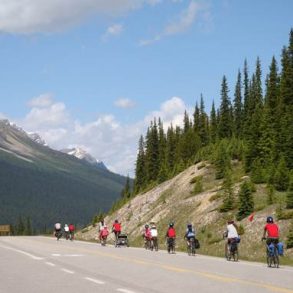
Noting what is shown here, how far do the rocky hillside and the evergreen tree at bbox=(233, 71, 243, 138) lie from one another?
2208cm

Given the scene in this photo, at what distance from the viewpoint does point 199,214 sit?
54.1 m

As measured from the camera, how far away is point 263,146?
64438mm

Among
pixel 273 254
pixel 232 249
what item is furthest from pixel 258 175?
pixel 273 254

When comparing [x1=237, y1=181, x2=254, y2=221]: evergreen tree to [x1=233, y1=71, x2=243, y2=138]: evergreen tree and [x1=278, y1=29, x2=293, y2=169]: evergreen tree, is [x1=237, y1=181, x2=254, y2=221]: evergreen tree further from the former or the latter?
[x1=233, y1=71, x2=243, y2=138]: evergreen tree

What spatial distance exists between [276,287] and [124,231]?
59763mm

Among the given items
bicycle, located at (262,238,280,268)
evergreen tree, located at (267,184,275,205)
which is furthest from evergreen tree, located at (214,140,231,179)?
bicycle, located at (262,238,280,268)

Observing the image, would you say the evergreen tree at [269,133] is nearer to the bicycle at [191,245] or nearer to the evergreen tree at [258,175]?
the evergreen tree at [258,175]

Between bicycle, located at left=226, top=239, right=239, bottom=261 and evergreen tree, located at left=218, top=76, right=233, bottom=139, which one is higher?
evergreen tree, located at left=218, top=76, right=233, bottom=139

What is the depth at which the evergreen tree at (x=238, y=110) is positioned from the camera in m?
99.1

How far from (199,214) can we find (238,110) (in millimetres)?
58439

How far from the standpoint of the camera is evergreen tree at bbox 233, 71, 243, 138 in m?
99.1

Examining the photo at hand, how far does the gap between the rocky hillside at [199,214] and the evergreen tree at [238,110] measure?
22080mm

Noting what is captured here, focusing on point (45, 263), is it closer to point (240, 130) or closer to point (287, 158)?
point (287, 158)

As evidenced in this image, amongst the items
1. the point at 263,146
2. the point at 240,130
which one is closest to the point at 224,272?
the point at 263,146
